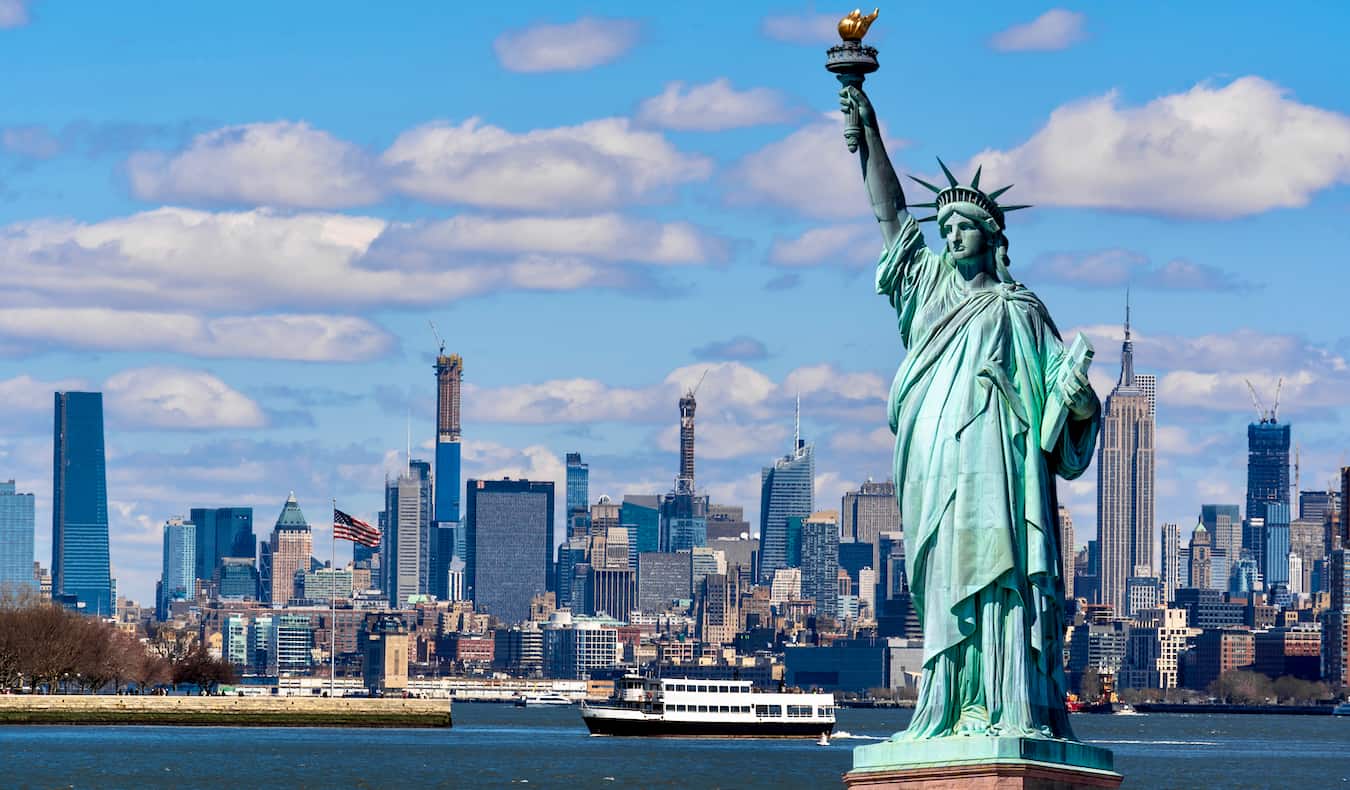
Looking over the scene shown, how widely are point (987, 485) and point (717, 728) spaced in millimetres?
118453

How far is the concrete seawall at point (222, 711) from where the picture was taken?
12238cm

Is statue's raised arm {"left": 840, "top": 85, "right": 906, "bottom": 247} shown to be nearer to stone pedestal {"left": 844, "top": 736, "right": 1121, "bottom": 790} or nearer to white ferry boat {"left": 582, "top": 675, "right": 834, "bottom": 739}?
stone pedestal {"left": 844, "top": 736, "right": 1121, "bottom": 790}

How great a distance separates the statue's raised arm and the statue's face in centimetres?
53

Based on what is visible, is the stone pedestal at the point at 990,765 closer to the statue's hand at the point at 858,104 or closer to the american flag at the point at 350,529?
the statue's hand at the point at 858,104

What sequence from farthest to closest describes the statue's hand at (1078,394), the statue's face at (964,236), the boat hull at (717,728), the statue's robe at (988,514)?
the boat hull at (717,728), the statue's face at (964,236), the statue's robe at (988,514), the statue's hand at (1078,394)

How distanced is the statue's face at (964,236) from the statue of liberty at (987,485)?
0.04 ft

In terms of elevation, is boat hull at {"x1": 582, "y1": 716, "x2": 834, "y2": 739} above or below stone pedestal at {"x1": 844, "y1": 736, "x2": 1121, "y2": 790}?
below

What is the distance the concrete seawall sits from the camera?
4818 inches

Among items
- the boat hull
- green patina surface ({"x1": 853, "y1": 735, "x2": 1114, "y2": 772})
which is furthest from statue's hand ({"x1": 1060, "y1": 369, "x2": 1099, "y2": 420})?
the boat hull

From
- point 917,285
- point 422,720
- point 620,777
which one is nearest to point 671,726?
point 422,720

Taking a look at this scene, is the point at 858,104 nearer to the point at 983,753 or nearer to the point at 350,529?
the point at 983,753

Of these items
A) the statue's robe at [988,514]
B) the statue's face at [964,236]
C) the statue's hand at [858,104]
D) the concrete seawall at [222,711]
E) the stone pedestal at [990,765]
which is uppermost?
the statue's hand at [858,104]

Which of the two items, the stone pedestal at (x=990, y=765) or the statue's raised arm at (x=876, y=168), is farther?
the statue's raised arm at (x=876, y=168)

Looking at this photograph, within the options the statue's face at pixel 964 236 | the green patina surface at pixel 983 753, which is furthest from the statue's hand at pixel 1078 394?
the green patina surface at pixel 983 753
